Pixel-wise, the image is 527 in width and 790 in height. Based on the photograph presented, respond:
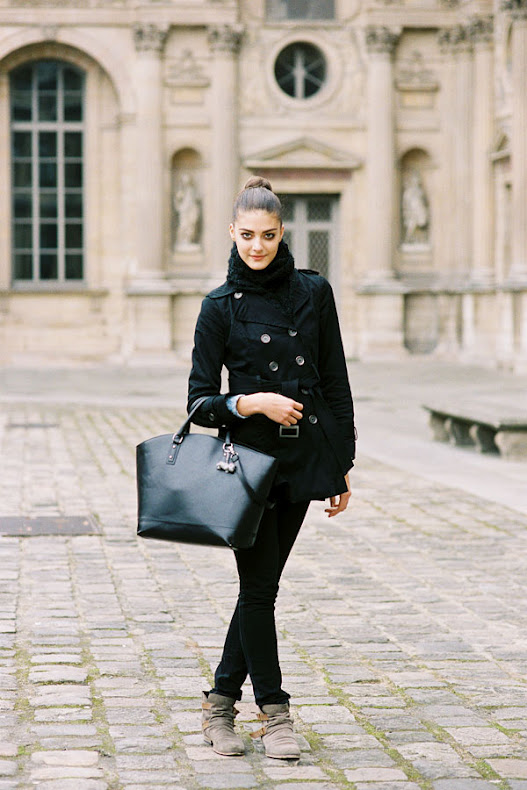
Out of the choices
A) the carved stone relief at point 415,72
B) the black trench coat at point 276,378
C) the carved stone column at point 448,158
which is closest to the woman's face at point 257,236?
the black trench coat at point 276,378

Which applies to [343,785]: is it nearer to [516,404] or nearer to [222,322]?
[222,322]

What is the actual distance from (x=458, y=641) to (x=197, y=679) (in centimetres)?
126

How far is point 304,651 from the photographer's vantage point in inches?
248

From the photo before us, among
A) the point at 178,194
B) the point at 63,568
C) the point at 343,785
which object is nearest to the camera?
the point at 343,785

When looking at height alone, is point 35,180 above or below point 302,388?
above

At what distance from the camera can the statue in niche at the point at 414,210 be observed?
3012 centimetres

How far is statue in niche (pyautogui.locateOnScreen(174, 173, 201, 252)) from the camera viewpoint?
97.3 ft

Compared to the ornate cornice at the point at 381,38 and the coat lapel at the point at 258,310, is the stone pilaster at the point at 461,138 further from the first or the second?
the coat lapel at the point at 258,310

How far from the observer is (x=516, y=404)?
65.1ft

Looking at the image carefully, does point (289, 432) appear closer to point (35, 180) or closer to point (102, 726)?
point (102, 726)

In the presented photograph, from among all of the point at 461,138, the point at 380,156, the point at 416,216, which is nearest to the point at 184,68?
the point at 380,156

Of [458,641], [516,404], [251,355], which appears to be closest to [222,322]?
[251,355]

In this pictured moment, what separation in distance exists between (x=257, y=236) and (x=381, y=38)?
25.5m

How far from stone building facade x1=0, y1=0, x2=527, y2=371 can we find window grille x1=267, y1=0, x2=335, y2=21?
0.04m
